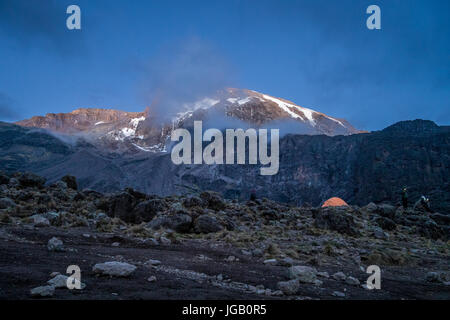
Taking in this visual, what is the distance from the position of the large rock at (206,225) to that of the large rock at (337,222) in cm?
697

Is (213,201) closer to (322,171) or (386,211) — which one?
(386,211)

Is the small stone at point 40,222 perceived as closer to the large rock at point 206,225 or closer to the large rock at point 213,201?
the large rock at point 206,225

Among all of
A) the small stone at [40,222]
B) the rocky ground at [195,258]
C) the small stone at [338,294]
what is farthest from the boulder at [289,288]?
the small stone at [40,222]

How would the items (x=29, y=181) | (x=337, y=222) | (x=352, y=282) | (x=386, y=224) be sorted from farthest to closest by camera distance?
1. (x=29, y=181)
2. (x=386, y=224)
3. (x=337, y=222)
4. (x=352, y=282)

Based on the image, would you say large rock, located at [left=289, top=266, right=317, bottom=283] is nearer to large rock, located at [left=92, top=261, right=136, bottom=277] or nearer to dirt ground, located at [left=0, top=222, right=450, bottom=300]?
dirt ground, located at [left=0, top=222, right=450, bottom=300]

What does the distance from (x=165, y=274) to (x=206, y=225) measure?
8699 millimetres

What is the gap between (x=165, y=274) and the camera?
5.73 metres

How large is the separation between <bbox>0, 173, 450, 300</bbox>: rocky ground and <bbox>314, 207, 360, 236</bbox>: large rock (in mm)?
56

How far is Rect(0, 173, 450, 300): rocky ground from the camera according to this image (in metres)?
4.74

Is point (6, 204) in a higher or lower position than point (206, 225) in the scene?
higher

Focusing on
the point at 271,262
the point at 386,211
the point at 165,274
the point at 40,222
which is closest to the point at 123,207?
the point at 40,222

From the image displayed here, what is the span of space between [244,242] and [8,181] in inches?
829
